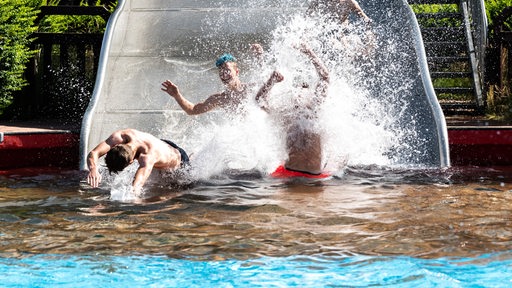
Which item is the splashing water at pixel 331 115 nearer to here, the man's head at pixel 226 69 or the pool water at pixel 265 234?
the man's head at pixel 226 69

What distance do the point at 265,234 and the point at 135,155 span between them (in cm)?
174

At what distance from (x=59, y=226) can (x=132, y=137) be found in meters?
1.29

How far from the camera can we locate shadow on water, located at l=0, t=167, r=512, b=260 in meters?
4.93

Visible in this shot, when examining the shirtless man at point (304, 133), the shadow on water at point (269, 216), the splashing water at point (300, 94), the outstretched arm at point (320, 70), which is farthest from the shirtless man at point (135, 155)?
the outstretched arm at point (320, 70)

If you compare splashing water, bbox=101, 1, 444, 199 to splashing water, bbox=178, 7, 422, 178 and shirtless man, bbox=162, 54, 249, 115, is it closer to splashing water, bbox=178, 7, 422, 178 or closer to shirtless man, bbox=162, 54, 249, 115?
splashing water, bbox=178, 7, 422, 178

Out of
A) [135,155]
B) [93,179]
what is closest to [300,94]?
[135,155]

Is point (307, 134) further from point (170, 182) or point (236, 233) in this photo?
point (236, 233)

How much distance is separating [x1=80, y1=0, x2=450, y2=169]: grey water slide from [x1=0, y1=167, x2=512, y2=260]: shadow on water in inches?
27.6

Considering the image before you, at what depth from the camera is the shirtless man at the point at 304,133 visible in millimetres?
7207

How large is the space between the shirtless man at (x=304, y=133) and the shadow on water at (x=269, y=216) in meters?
0.20

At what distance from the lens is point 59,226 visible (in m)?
5.54

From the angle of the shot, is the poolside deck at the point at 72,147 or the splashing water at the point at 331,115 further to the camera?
the poolside deck at the point at 72,147

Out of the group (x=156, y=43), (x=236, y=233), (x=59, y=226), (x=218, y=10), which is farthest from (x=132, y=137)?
(x=218, y=10)

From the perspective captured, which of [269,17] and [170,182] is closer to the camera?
[170,182]
